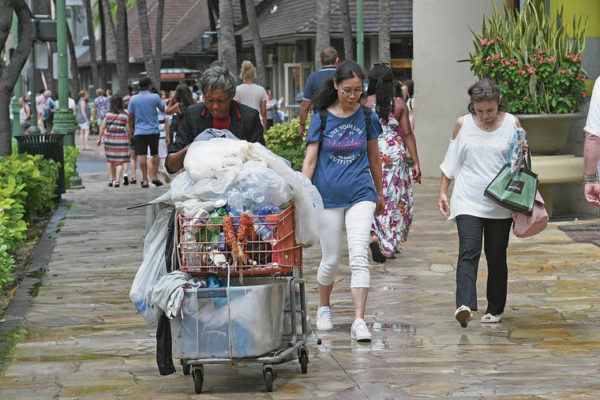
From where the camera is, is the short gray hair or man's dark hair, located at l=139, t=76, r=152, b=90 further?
man's dark hair, located at l=139, t=76, r=152, b=90

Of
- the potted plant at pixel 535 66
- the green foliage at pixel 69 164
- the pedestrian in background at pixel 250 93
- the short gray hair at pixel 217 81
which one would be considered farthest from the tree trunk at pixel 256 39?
the short gray hair at pixel 217 81

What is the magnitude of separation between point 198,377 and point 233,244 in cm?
81

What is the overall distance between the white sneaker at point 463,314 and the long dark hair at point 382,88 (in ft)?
11.1

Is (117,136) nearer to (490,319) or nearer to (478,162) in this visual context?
(490,319)

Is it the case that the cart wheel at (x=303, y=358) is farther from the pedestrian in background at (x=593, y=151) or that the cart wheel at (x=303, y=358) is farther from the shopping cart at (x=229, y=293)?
the pedestrian in background at (x=593, y=151)

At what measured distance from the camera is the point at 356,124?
349 inches

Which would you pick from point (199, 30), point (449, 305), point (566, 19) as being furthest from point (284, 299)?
point (199, 30)

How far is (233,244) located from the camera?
7.14 metres

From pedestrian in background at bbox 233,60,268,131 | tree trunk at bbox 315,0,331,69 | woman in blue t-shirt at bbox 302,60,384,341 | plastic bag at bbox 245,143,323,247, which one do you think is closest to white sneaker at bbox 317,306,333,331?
woman in blue t-shirt at bbox 302,60,384,341

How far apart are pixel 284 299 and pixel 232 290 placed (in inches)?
19.5

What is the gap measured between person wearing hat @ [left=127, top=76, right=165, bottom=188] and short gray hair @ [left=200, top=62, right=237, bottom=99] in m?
14.4

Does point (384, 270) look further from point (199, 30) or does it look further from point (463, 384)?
point (199, 30)

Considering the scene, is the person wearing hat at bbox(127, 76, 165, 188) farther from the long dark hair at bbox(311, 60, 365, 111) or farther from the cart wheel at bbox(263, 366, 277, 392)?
the cart wheel at bbox(263, 366, 277, 392)

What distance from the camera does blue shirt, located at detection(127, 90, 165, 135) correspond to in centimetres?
2217
